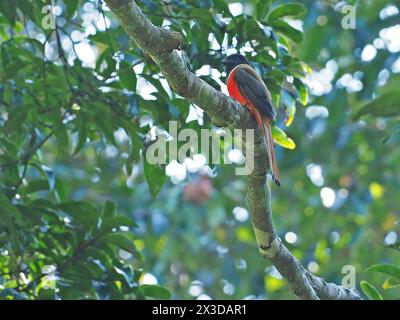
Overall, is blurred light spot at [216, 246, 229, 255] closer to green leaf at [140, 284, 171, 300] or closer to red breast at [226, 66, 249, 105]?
green leaf at [140, 284, 171, 300]

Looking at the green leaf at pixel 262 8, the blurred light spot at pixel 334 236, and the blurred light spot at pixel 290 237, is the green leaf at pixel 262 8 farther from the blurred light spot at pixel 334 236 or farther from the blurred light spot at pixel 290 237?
the blurred light spot at pixel 334 236

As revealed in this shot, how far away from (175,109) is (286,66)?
72 centimetres

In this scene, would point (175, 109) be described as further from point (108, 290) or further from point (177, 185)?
point (177, 185)

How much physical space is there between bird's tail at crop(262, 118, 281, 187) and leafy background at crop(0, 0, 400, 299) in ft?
1.33

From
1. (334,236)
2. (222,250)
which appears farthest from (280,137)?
(222,250)

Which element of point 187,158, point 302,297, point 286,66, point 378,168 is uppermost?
point 378,168

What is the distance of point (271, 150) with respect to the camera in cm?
466

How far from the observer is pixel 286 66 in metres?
5.26

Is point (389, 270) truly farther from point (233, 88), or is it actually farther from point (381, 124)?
point (381, 124)

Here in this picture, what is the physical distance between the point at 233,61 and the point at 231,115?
1.13m

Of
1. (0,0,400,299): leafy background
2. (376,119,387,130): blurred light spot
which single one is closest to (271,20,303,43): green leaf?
(0,0,400,299): leafy background

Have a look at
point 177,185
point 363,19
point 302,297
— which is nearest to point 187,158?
point 302,297

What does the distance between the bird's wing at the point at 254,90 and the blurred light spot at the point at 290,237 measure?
4979mm

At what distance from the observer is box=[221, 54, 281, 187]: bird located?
479 centimetres
